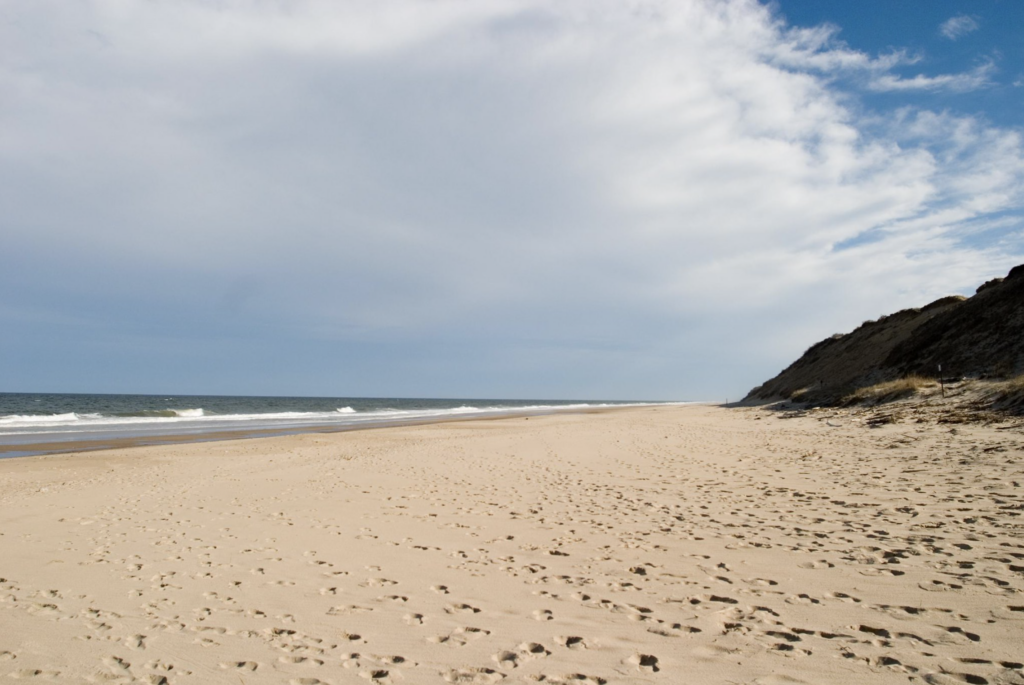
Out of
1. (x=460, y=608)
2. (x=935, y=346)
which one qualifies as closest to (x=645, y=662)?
(x=460, y=608)

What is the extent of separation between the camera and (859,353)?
39.0 metres

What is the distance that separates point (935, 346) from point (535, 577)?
30.4 meters

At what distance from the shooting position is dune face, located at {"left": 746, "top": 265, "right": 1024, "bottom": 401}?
2352cm

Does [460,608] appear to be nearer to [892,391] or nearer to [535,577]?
[535,577]

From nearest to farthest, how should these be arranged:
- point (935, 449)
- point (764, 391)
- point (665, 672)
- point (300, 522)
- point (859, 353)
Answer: point (665, 672), point (300, 522), point (935, 449), point (859, 353), point (764, 391)

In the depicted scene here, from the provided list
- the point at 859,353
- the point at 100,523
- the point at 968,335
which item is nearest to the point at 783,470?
the point at 100,523

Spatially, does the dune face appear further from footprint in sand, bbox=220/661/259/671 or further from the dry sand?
footprint in sand, bbox=220/661/259/671

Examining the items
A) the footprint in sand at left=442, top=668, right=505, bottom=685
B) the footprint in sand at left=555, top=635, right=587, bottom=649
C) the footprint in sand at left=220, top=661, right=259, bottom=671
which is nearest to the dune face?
the footprint in sand at left=555, top=635, right=587, bottom=649

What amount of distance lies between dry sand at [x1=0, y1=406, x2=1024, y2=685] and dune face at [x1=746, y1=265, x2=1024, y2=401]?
14.1 meters

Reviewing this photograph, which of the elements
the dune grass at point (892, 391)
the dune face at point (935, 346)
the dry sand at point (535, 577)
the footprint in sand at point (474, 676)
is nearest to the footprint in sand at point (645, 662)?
the dry sand at point (535, 577)

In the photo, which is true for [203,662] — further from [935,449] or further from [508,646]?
[935,449]

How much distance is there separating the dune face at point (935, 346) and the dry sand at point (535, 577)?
14116 mm

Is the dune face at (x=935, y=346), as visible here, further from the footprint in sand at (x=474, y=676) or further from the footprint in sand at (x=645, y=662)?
the footprint in sand at (x=474, y=676)

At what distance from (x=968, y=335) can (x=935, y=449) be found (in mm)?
17933
